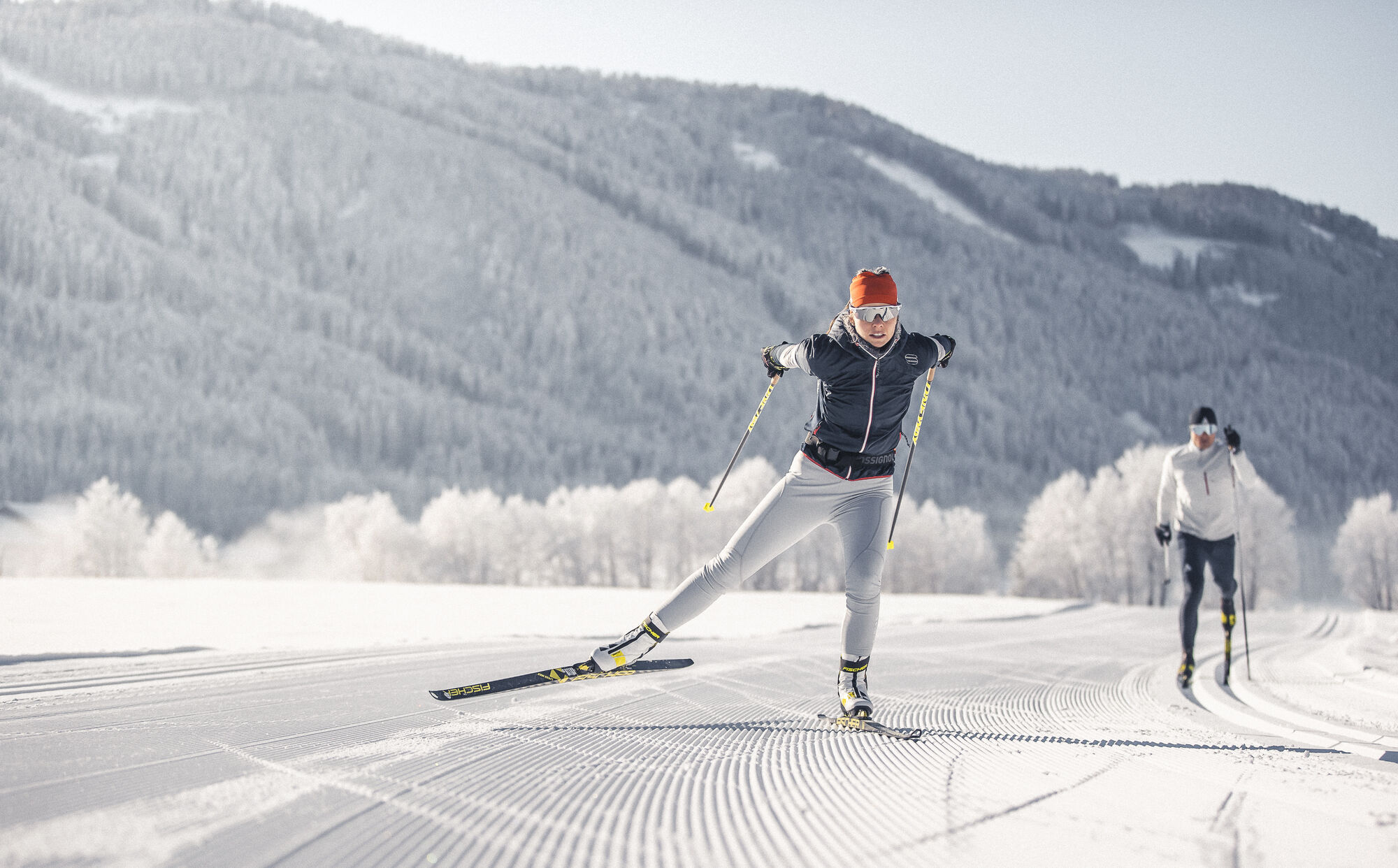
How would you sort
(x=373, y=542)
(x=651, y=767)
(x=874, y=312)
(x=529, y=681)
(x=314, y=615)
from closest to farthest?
(x=651, y=767)
(x=874, y=312)
(x=529, y=681)
(x=314, y=615)
(x=373, y=542)

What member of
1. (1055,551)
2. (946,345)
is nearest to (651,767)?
(946,345)

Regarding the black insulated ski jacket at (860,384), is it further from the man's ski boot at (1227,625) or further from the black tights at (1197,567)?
the man's ski boot at (1227,625)

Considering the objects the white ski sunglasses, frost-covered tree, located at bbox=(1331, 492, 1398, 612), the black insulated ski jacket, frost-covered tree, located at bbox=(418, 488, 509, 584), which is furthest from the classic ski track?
frost-covered tree, located at bbox=(1331, 492, 1398, 612)

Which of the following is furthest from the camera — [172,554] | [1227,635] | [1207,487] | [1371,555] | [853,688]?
[172,554]

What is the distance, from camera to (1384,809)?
288 cm

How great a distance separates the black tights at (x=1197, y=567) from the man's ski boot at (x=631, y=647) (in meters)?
5.10

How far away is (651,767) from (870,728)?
1.48 metres

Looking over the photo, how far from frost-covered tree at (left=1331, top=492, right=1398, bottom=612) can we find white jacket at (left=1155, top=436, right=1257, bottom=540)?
7335 cm

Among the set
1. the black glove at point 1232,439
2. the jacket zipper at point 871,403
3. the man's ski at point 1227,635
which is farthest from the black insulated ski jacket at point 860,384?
the man's ski at point 1227,635

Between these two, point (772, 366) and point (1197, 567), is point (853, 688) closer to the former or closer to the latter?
point (772, 366)

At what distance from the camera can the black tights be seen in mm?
7160

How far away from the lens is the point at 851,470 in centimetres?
446

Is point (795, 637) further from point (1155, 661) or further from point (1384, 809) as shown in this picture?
point (1384, 809)

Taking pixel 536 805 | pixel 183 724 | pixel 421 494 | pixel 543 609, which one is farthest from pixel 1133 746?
pixel 421 494
